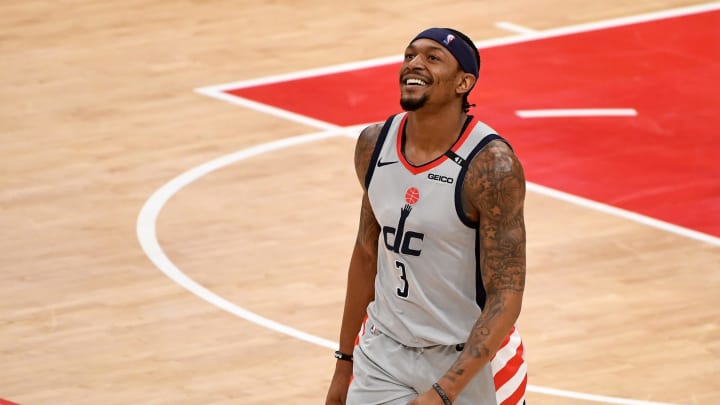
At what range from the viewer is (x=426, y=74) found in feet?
17.9

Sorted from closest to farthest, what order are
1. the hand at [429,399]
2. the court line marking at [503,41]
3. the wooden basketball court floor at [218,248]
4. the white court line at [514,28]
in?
the hand at [429,399]
the wooden basketball court floor at [218,248]
the court line marking at [503,41]
the white court line at [514,28]

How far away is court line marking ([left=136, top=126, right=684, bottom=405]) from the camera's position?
851cm

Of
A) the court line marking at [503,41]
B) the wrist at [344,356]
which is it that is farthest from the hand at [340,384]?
the court line marking at [503,41]

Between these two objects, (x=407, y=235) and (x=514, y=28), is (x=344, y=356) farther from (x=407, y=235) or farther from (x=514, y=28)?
(x=514, y=28)

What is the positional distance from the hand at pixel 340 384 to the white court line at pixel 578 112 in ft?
23.1

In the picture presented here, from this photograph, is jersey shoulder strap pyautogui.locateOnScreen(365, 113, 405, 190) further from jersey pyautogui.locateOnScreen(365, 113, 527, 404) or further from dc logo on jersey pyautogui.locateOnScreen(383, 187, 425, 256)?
dc logo on jersey pyautogui.locateOnScreen(383, 187, 425, 256)

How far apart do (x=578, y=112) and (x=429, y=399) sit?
7.72 meters

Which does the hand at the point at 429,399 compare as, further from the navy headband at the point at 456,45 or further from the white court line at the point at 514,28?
the white court line at the point at 514,28

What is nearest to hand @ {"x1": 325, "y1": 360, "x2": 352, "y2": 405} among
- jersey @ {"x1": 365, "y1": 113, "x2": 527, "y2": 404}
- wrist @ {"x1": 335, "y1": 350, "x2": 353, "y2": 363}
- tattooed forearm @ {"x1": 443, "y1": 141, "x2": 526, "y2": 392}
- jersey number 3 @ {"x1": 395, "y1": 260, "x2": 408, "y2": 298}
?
wrist @ {"x1": 335, "y1": 350, "x2": 353, "y2": 363}

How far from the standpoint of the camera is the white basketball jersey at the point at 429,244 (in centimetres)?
549

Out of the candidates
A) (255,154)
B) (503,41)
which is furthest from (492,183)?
(503,41)

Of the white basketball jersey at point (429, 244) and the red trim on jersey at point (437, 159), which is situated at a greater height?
the red trim on jersey at point (437, 159)

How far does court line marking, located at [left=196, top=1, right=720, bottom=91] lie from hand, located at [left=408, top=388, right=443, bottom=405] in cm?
825

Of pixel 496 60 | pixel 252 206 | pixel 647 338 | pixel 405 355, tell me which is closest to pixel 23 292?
pixel 252 206
